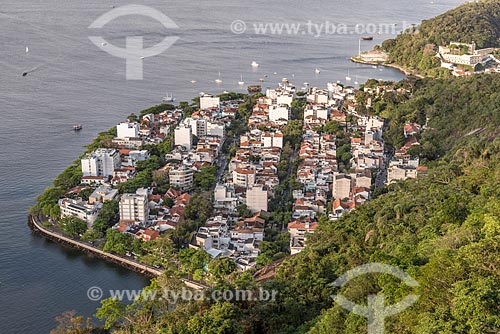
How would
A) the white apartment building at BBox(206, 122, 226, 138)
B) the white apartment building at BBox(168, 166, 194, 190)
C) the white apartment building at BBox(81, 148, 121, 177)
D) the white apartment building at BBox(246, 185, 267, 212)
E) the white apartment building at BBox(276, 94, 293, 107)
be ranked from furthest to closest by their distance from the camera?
1. the white apartment building at BBox(276, 94, 293, 107)
2. the white apartment building at BBox(206, 122, 226, 138)
3. the white apartment building at BBox(81, 148, 121, 177)
4. the white apartment building at BBox(168, 166, 194, 190)
5. the white apartment building at BBox(246, 185, 267, 212)

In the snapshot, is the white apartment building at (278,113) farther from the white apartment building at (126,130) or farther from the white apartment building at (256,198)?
the white apartment building at (256,198)

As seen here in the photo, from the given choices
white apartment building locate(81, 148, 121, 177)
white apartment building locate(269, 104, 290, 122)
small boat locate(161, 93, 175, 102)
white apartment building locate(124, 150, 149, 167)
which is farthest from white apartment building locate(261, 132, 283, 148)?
small boat locate(161, 93, 175, 102)

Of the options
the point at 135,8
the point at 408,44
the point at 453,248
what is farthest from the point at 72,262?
the point at 135,8

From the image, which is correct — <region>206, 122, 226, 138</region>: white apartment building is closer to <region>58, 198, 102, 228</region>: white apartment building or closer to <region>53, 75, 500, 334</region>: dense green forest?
<region>58, 198, 102, 228</region>: white apartment building

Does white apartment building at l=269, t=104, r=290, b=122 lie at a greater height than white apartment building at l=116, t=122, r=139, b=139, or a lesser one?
greater

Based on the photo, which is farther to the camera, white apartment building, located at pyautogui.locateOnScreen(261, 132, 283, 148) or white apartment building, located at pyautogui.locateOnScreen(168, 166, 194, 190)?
white apartment building, located at pyautogui.locateOnScreen(261, 132, 283, 148)

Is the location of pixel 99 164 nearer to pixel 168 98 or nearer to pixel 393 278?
pixel 168 98
